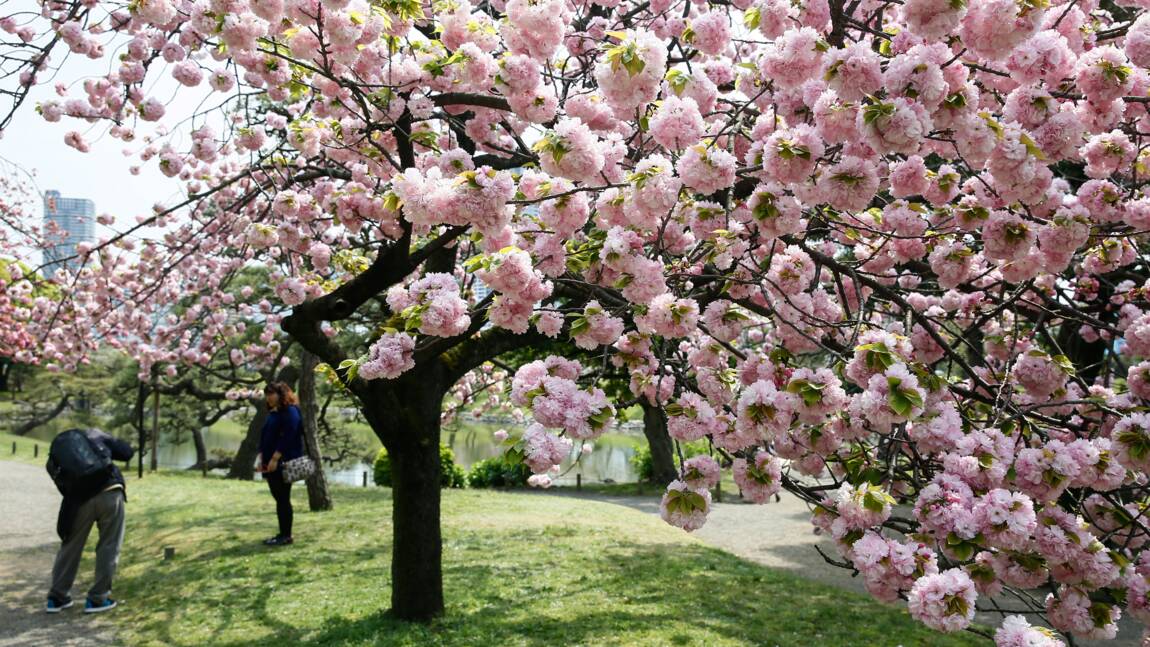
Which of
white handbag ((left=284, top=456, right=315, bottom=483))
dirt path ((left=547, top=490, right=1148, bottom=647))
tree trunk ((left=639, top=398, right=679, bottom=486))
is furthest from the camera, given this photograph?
tree trunk ((left=639, top=398, right=679, bottom=486))

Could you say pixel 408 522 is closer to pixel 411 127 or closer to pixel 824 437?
pixel 411 127

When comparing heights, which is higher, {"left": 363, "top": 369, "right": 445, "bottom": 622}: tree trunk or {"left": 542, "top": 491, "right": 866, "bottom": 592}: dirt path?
{"left": 363, "top": 369, "right": 445, "bottom": 622}: tree trunk

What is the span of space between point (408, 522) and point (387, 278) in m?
1.98

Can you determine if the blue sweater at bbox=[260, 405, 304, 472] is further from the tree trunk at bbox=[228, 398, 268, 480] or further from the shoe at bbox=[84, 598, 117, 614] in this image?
the tree trunk at bbox=[228, 398, 268, 480]

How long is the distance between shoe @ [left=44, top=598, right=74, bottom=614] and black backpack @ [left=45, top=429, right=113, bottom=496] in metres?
0.88

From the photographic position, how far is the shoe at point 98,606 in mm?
5824

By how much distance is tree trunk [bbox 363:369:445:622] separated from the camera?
17.6 feet

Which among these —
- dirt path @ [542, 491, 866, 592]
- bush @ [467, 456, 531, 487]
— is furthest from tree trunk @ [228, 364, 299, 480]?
dirt path @ [542, 491, 866, 592]

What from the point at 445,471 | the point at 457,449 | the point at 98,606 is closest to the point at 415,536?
the point at 98,606

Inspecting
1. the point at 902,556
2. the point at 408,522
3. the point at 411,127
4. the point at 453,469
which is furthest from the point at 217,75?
the point at 453,469

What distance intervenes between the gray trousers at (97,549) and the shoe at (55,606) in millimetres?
29

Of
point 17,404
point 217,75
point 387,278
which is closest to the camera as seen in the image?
point 387,278

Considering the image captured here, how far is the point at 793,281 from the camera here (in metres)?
3.21

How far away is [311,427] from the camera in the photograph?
10.7 m
